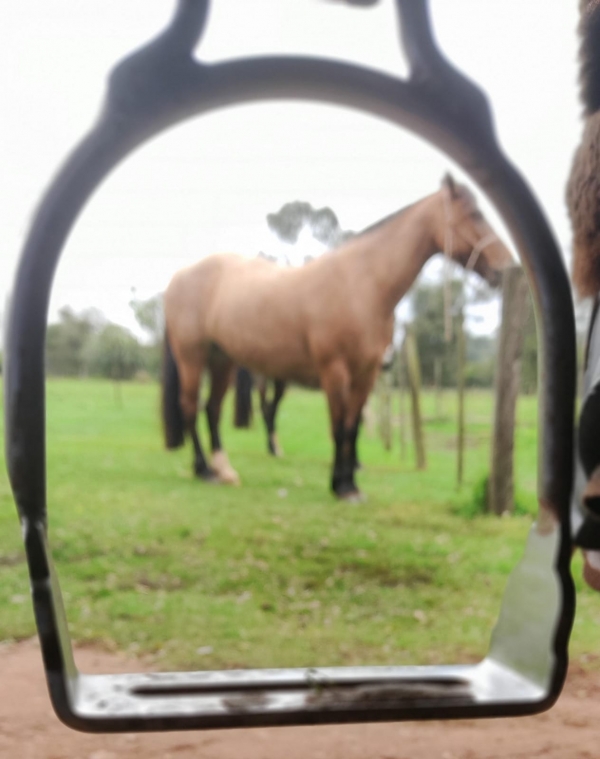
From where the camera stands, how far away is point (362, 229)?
822mm

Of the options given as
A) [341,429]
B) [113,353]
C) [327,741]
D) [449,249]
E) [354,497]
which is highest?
[449,249]

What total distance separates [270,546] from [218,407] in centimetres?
23

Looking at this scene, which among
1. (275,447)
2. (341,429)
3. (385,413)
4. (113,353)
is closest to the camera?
(113,353)

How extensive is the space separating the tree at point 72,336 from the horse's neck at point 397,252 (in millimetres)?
338

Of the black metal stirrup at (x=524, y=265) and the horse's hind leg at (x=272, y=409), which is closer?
the black metal stirrup at (x=524, y=265)

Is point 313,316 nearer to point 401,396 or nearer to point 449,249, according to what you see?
point 449,249

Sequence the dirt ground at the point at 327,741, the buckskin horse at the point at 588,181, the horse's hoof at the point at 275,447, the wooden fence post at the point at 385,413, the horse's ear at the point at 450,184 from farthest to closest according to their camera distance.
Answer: the wooden fence post at the point at 385,413 < the horse's hoof at the point at 275,447 < the horse's ear at the point at 450,184 < the dirt ground at the point at 327,741 < the buckskin horse at the point at 588,181

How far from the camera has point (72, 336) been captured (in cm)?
74

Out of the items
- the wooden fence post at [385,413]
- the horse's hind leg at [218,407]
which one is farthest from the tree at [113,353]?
the wooden fence post at [385,413]

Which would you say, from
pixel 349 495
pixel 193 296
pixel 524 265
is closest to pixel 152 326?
pixel 193 296

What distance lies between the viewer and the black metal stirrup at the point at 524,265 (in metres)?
0.17

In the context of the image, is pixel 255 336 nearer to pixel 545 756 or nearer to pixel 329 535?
pixel 329 535

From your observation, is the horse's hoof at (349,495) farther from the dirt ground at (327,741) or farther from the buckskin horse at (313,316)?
the dirt ground at (327,741)

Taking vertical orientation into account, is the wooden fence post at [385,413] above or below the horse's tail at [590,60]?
below
